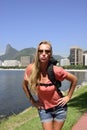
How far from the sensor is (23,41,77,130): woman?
4.56 m

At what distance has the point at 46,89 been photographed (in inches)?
179

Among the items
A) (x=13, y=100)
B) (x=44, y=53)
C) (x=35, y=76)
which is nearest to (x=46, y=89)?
(x=35, y=76)

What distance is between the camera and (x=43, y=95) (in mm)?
4582

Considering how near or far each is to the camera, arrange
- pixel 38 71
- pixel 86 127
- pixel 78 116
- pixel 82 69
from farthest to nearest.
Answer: pixel 82 69 < pixel 78 116 < pixel 86 127 < pixel 38 71

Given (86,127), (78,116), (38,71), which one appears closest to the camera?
(38,71)

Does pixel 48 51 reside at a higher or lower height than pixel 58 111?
higher

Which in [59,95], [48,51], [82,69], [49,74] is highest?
[48,51]

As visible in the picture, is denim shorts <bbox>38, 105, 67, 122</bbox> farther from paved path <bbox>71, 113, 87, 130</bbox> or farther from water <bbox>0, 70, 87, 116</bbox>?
water <bbox>0, 70, 87, 116</bbox>

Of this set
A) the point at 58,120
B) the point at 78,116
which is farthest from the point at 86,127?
the point at 58,120

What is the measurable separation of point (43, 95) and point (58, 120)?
407 millimetres

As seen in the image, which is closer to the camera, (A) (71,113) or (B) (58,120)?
(B) (58,120)

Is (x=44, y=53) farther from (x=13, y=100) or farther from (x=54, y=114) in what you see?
(x=13, y=100)

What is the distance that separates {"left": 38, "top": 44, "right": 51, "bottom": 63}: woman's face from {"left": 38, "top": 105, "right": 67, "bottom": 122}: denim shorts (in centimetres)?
69

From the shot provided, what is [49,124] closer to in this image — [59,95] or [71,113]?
[59,95]
